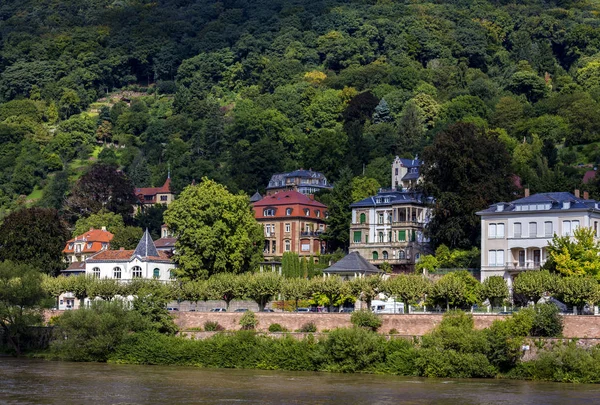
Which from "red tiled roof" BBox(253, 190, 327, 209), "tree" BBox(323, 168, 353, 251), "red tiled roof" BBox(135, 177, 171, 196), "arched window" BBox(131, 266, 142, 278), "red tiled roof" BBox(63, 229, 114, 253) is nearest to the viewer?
"arched window" BBox(131, 266, 142, 278)

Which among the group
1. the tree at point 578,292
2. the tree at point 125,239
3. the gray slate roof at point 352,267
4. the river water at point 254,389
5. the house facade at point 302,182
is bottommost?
the river water at point 254,389

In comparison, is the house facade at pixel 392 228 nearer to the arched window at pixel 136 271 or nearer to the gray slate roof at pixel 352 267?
the gray slate roof at pixel 352 267

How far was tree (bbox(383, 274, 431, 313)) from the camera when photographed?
7156cm

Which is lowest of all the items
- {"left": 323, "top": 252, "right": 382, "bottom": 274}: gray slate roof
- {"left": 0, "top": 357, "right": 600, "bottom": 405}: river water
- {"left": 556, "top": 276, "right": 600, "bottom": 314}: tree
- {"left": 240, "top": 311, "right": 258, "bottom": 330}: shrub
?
{"left": 0, "top": 357, "right": 600, "bottom": 405}: river water

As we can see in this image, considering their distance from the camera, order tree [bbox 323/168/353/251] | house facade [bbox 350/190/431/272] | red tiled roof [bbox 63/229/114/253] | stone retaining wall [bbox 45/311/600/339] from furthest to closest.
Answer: red tiled roof [bbox 63/229/114/253], tree [bbox 323/168/353/251], house facade [bbox 350/190/431/272], stone retaining wall [bbox 45/311/600/339]

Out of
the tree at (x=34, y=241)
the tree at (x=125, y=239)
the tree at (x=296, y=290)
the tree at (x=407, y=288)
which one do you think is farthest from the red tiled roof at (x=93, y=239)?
the tree at (x=407, y=288)

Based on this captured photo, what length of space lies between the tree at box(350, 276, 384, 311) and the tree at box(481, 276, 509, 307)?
6.44 metres

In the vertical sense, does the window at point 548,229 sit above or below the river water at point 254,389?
above

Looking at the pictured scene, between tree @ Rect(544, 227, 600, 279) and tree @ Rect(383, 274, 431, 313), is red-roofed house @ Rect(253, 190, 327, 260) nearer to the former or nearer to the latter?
tree @ Rect(383, 274, 431, 313)

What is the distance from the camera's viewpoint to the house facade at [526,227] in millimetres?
80562

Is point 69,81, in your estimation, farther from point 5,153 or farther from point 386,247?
point 386,247

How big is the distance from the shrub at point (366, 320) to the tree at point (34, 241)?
3763cm

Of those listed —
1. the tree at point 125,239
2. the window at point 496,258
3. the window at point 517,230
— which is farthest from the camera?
the tree at point 125,239

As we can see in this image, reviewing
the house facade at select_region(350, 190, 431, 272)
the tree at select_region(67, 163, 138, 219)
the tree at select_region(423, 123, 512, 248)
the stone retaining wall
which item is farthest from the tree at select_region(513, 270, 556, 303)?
the tree at select_region(67, 163, 138, 219)
